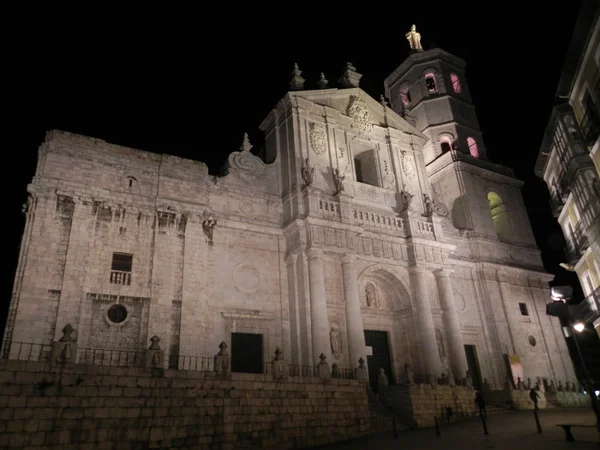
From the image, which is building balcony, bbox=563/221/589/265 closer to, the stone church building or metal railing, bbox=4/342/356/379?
the stone church building

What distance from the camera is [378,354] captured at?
71.4 feet

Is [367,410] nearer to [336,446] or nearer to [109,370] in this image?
[336,446]

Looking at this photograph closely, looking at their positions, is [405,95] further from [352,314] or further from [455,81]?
[352,314]

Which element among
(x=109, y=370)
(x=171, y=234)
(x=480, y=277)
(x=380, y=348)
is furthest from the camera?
(x=480, y=277)

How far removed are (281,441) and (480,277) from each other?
1688cm

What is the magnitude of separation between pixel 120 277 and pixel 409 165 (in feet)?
55.7

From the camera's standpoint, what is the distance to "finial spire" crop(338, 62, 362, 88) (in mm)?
26672

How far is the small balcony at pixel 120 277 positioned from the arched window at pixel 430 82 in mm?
25848

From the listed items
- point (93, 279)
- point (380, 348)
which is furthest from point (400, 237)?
point (93, 279)

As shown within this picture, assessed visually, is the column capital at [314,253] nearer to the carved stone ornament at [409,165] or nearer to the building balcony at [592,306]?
the carved stone ornament at [409,165]

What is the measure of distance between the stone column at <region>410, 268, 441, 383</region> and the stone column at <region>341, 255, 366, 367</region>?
3.41 meters

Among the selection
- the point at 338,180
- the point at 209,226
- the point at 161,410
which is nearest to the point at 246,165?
the point at 209,226

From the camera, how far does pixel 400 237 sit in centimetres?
2300

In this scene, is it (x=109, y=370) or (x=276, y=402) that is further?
(x=276, y=402)
